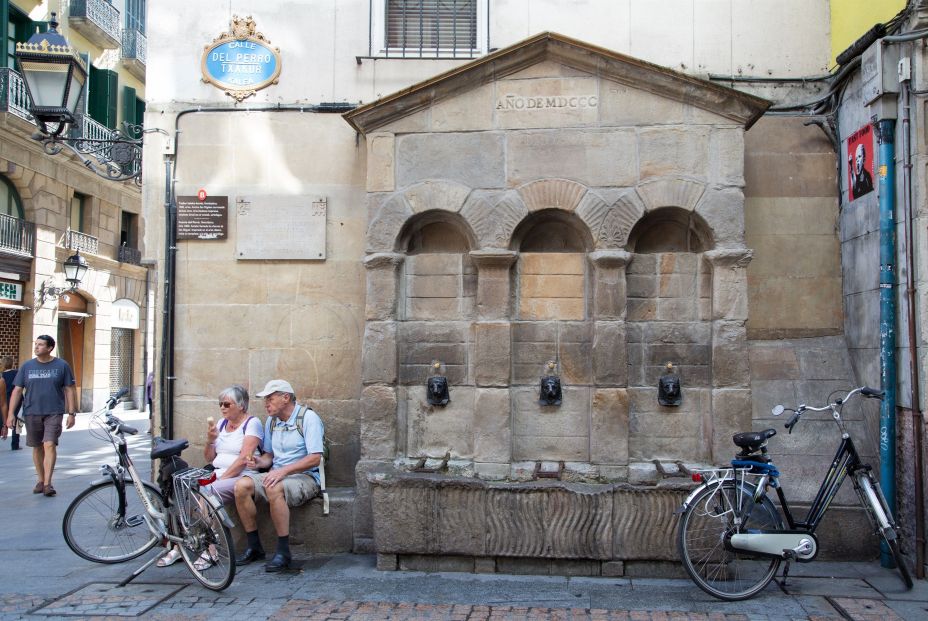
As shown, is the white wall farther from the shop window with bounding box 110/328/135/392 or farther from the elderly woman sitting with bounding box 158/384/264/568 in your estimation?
the shop window with bounding box 110/328/135/392

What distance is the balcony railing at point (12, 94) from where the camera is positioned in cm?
1755

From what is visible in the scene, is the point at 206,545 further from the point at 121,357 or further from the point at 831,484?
the point at 121,357

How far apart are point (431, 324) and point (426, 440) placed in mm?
932

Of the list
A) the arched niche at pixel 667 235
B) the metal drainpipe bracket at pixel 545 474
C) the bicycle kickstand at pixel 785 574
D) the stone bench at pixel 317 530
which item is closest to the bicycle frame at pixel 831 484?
the bicycle kickstand at pixel 785 574

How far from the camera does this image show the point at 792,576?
19.5ft

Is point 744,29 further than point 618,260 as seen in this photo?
Yes

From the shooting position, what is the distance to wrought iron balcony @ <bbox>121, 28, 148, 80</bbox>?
23.7m

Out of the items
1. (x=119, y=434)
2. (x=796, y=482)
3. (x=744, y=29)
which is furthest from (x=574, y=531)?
(x=744, y=29)

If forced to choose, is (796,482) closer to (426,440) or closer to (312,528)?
(426,440)

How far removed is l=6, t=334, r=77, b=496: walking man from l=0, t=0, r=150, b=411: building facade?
884 cm

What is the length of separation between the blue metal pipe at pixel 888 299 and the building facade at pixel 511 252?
Result: 0.98 ft

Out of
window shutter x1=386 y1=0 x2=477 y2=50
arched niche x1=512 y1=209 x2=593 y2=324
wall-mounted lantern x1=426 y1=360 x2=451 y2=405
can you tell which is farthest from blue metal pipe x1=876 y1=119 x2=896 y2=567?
window shutter x1=386 y1=0 x2=477 y2=50

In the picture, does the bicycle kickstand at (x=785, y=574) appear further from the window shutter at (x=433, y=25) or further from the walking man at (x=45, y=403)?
the walking man at (x=45, y=403)

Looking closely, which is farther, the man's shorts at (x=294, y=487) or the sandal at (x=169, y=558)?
the man's shorts at (x=294, y=487)
